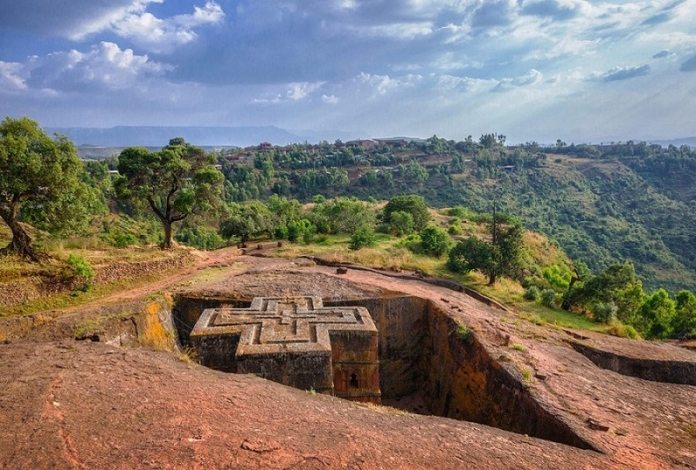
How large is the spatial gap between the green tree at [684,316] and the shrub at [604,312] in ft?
13.3

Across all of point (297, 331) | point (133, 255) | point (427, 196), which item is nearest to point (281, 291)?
point (297, 331)

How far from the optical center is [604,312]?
1783cm

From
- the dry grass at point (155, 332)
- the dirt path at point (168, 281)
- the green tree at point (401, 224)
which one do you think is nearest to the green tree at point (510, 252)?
the green tree at point (401, 224)

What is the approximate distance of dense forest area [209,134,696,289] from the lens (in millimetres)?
56594

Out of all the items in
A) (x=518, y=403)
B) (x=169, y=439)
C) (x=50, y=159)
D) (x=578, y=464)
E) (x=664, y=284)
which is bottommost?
(x=664, y=284)

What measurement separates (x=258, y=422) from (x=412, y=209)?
3250 centimetres

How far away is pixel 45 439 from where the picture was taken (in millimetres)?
5473

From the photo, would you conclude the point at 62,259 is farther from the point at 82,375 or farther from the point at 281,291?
the point at 82,375

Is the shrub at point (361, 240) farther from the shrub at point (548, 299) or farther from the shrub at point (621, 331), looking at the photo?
the shrub at point (621, 331)

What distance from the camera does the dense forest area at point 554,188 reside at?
56594 mm

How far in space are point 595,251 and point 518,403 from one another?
52.8 meters

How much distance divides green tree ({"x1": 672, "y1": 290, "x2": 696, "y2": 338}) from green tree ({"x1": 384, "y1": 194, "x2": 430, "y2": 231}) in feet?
61.2

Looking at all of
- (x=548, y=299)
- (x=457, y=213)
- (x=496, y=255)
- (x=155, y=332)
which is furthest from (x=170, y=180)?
(x=457, y=213)

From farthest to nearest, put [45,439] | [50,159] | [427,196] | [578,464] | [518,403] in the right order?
1. [427,196]
2. [50,159]
3. [518,403]
4. [578,464]
5. [45,439]
